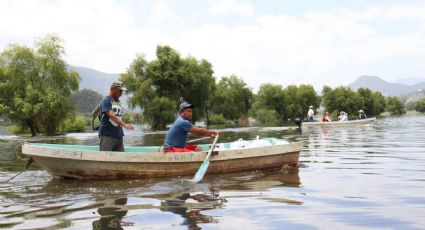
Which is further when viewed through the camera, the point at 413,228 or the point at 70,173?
the point at 70,173

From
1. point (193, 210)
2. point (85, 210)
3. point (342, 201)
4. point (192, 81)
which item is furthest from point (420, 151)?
point (192, 81)

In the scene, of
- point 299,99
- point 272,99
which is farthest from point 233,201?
point 299,99

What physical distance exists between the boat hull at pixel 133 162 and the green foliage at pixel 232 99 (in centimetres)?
6369

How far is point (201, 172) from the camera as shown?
33.9 ft

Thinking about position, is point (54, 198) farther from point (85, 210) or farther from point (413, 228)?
point (413, 228)

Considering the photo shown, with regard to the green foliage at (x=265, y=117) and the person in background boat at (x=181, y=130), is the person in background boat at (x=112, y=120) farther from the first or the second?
the green foliage at (x=265, y=117)

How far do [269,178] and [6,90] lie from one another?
40.8m

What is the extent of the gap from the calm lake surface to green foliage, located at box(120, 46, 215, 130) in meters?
40.8

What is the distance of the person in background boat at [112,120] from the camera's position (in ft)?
33.2

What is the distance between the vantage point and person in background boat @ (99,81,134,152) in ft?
33.2

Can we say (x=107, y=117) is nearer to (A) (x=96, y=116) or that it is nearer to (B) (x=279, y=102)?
(A) (x=96, y=116)

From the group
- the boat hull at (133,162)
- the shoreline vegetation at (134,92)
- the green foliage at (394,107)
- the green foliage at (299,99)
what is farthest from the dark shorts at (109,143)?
the green foliage at (394,107)

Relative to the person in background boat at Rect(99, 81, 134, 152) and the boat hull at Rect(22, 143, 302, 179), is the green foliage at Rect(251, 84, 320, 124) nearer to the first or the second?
the boat hull at Rect(22, 143, 302, 179)

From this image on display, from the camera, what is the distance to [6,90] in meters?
44.3
